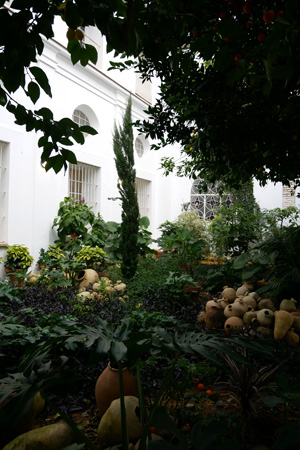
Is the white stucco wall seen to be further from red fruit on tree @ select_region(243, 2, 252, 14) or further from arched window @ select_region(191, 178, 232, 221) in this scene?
red fruit on tree @ select_region(243, 2, 252, 14)

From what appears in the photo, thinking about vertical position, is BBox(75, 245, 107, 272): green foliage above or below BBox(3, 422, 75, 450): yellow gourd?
above

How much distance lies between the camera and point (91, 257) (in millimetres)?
6992

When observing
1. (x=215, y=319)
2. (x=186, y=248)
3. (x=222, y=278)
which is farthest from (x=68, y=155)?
(x=186, y=248)

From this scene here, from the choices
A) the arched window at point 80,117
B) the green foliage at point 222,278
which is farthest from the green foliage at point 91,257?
the arched window at point 80,117

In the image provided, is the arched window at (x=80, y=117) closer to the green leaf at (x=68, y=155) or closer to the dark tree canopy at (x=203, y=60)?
the dark tree canopy at (x=203, y=60)

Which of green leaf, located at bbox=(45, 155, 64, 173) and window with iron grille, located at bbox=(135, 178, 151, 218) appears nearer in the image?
green leaf, located at bbox=(45, 155, 64, 173)

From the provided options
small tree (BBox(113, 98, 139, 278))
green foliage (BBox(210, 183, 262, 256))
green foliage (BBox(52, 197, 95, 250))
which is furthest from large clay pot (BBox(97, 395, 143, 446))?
green foliage (BBox(52, 197, 95, 250))

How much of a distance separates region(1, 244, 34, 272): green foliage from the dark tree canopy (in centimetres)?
404

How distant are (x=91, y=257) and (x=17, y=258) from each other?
4.85ft

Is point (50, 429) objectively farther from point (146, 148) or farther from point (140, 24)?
point (146, 148)

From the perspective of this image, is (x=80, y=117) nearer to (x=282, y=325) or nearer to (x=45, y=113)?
(x=282, y=325)

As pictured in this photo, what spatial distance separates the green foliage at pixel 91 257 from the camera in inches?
270

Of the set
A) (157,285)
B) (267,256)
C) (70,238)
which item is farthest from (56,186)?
(267,256)

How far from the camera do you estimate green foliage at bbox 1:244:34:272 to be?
6.23m
